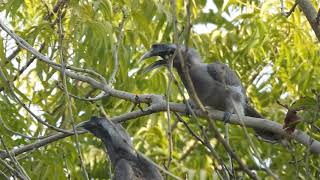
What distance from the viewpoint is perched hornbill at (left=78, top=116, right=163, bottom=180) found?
17.6 ft

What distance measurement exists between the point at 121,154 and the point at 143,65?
2.26 metres

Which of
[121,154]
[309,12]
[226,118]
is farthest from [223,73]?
[309,12]

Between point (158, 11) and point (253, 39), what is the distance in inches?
39.3

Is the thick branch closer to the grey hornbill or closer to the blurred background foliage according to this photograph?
the blurred background foliage

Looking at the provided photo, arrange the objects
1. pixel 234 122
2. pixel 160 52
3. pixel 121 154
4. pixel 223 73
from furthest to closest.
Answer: pixel 223 73 → pixel 160 52 → pixel 121 154 → pixel 234 122

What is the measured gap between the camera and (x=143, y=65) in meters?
7.79

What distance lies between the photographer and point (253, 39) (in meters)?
6.45

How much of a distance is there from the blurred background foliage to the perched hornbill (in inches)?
6.2

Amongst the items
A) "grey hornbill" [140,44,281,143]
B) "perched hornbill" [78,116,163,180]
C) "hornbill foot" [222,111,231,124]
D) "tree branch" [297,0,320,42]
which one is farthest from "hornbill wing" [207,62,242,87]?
"tree branch" [297,0,320,42]

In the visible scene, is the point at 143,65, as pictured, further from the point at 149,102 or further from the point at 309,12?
the point at 309,12

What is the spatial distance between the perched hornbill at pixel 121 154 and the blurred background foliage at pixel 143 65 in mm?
157

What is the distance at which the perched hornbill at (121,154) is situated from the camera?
5.37 m

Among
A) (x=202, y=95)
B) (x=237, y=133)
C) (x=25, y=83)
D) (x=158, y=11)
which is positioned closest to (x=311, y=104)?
(x=158, y=11)

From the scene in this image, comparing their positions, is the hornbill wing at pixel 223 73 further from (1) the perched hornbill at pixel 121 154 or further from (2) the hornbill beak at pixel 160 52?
(1) the perched hornbill at pixel 121 154
